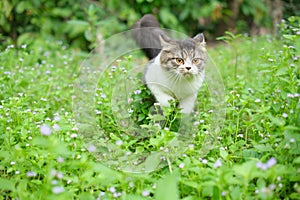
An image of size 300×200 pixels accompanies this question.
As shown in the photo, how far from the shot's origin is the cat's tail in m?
3.58

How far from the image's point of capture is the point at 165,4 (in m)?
6.71

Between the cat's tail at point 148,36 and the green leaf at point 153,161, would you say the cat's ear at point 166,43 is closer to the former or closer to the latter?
the cat's tail at point 148,36

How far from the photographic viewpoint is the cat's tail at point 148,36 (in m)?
3.58

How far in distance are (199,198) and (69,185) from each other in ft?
2.35

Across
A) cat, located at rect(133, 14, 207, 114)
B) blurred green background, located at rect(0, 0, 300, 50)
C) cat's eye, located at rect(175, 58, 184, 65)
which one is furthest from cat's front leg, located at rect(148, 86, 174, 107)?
blurred green background, located at rect(0, 0, 300, 50)

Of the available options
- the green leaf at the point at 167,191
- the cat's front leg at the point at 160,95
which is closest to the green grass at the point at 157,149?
the green leaf at the point at 167,191

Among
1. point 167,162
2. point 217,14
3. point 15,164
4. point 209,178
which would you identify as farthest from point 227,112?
point 217,14

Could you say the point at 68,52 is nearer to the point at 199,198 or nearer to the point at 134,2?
the point at 134,2

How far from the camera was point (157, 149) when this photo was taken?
2225 mm

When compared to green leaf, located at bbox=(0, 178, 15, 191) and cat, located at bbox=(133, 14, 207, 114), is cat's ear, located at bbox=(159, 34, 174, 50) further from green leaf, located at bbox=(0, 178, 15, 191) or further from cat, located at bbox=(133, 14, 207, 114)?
green leaf, located at bbox=(0, 178, 15, 191)

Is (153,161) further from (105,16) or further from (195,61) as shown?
(105,16)

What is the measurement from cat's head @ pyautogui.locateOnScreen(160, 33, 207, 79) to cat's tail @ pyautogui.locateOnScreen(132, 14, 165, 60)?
0.42m

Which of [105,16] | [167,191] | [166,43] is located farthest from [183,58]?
[105,16]

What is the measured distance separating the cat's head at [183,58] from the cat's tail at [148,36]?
0.42m
